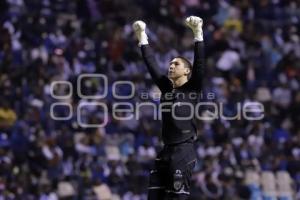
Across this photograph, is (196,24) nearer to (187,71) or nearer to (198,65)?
(198,65)

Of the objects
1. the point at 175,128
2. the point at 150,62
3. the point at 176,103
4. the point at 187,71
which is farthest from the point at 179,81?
the point at 175,128

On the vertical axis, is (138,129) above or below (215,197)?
above

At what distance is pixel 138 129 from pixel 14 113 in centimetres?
250

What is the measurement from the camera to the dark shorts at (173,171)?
10.6 metres

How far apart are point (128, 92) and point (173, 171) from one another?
30.8ft

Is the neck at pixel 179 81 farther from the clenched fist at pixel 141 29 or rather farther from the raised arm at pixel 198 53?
the clenched fist at pixel 141 29

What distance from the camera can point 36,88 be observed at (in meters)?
20.0

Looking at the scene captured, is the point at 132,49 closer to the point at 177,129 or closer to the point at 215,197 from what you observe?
the point at 215,197

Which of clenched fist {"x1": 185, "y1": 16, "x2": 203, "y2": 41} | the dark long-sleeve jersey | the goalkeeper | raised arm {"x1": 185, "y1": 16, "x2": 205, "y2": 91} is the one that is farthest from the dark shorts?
clenched fist {"x1": 185, "y1": 16, "x2": 203, "y2": 41}

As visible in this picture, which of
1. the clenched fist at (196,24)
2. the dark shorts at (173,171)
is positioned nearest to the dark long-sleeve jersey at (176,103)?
the dark shorts at (173,171)

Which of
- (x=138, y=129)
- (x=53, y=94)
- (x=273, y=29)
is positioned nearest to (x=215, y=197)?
(x=138, y=129)

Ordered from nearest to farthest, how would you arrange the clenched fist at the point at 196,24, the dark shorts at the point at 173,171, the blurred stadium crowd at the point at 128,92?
1. the clenched fist at the point at 196,24
2. the dark shorts at the point at 173,171
3. the blurred stadium crowd at the point at 128,92

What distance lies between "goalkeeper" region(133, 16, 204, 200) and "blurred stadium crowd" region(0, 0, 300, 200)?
7481 millimetres

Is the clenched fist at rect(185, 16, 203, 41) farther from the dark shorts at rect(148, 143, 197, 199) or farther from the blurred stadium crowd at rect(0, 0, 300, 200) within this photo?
the blurred stadium crowd at rect(0, 0, 300, 200)
